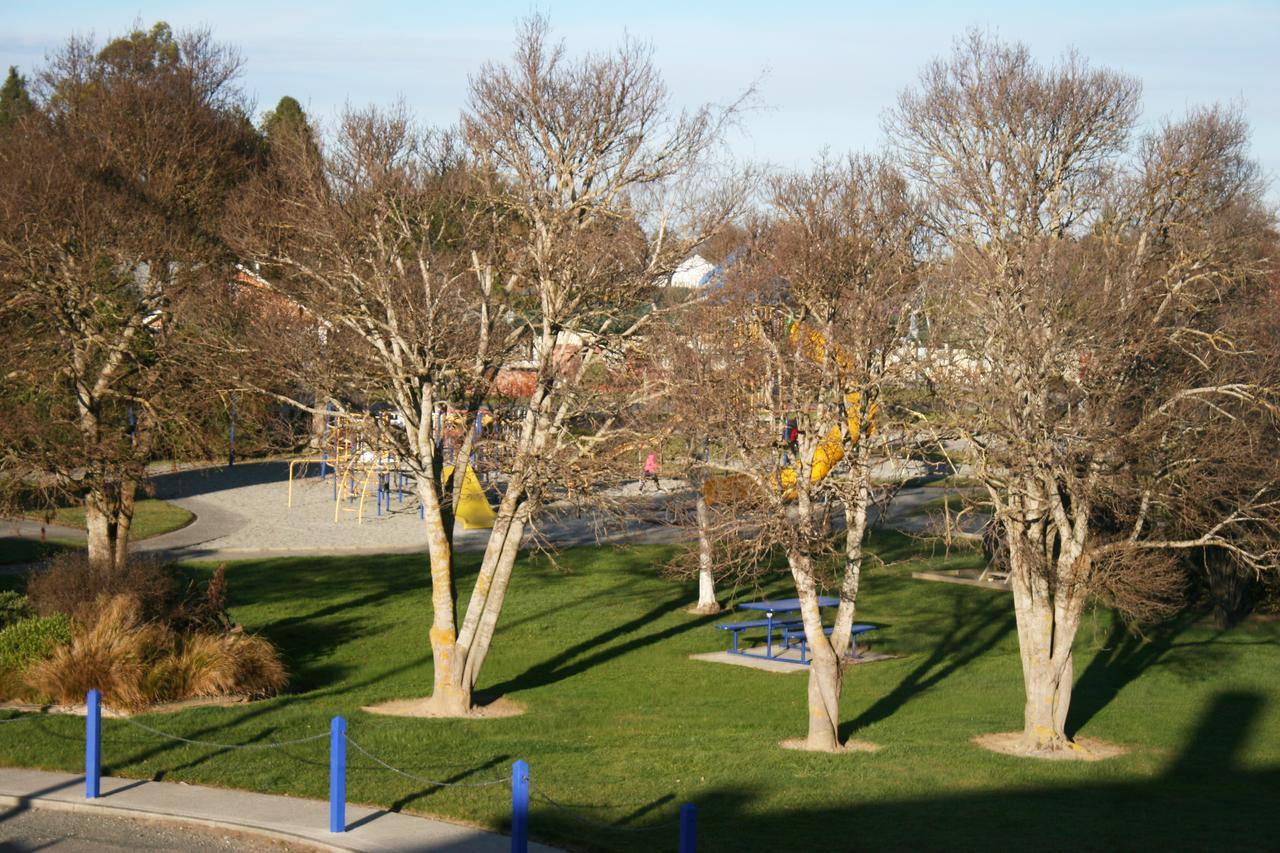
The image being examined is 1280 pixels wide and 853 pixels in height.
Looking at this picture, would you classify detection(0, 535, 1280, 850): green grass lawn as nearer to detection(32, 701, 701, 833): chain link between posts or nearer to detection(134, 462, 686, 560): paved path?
detection(32, 701, 701, 833): chain link between posts

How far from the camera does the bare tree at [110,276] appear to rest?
1894 cm

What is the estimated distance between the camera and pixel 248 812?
35.4 feet

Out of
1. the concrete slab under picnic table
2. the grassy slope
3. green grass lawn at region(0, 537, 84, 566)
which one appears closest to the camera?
the concrete slab under picnic table

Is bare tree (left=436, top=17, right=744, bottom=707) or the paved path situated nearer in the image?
bare tree (left=436, top=17, right=744, bottom=707)

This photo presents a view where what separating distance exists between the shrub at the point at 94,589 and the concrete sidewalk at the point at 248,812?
5.38 meters

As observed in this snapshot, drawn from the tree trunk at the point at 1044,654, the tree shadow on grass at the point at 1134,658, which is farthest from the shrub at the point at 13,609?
the tree shadow on grass at the point at 1134,658

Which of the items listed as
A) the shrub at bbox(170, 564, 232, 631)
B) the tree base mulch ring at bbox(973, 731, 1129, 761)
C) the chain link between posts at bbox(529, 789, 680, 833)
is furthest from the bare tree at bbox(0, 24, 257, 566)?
the tree base mulch ring at bbox(973, 731, 1129, 761)

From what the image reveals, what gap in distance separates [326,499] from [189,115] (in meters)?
17.5

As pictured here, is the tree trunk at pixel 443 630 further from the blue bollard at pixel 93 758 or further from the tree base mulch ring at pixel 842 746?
the blue bollard at pixel 93 758

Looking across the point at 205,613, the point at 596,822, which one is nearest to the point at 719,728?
the point at 596,822

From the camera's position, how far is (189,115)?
21.6 meters

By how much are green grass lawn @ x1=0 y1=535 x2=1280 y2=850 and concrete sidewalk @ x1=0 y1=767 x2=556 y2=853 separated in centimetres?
34

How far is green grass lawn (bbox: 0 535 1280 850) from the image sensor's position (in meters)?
11.7

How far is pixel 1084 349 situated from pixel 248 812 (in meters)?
9.49
